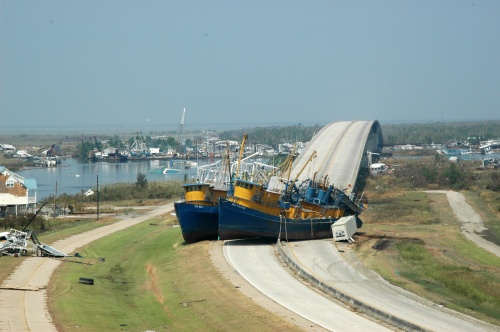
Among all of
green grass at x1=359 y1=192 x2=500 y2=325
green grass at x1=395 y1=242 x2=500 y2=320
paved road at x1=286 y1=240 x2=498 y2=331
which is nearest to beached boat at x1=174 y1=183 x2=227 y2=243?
paved road at x1=286 y1=240 x2=498 y2=331

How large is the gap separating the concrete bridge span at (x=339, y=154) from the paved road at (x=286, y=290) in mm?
34035

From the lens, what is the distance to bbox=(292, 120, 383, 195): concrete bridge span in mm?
96938

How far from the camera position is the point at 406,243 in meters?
52.4

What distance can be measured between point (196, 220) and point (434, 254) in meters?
14.7

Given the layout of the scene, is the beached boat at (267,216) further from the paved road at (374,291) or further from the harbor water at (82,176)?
the harbor water at (82,176)

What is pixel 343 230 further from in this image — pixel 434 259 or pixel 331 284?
pixel 331 284

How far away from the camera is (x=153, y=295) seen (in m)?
36.1

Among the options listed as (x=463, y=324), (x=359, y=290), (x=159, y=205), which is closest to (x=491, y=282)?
(x=359, y=290)

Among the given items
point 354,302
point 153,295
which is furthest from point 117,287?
point 354,302

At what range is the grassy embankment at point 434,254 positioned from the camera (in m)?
35.0

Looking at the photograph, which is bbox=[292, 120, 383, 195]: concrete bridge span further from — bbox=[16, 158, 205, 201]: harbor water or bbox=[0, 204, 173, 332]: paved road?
bbox=[0, 204, 173, 332]: paved road

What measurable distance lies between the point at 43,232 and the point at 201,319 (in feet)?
114

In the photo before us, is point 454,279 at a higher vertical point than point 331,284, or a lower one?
lower

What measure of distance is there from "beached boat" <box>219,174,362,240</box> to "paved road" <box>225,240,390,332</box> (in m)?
1.51
